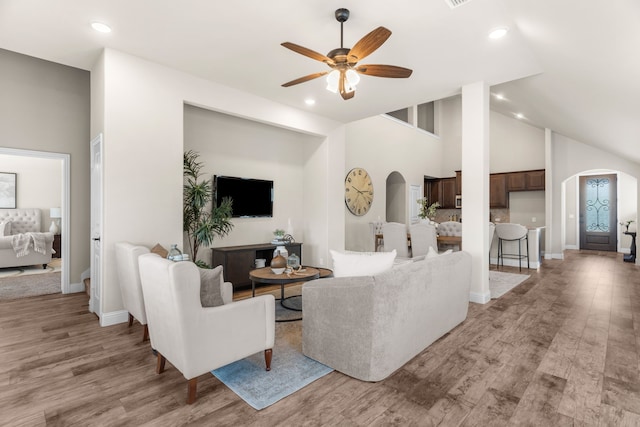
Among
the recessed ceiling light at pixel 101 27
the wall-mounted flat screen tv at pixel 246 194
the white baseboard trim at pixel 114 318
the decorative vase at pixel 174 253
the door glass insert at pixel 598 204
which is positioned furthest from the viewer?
the door glass insert at pixel 598 204

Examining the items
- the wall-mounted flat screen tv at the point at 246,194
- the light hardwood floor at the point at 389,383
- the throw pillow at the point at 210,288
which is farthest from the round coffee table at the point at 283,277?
the wall-mounted flat screen tv at the point at 246,194

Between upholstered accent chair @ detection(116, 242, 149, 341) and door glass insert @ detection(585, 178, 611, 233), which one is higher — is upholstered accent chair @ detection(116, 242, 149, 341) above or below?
below

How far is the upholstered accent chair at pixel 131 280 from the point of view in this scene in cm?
292

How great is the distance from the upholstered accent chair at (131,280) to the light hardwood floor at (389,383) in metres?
0.26

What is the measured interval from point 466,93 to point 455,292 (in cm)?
279

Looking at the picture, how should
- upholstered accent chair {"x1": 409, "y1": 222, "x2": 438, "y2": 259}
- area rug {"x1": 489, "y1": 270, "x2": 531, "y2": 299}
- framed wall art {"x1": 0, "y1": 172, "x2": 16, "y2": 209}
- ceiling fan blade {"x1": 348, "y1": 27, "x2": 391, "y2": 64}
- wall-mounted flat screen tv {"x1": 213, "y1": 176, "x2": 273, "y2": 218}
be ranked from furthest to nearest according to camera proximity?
framed wall art {"x1": 0, "y1": 172, "x2": 16, "y2": 209}
upholstered accent chair {"x1": 409, "y1": 222, "x2": 438, "y2": 259}
wall-mounted flat screen tv {"x1": 213, "y1": 176, "x2": 273, "y2": 218}
area rug {"x1": 489, "y1": 270, "x2": 531, "y2": 299}
ceiling fan blade {"x1": 348, "y1": 27, "x2": 391, "y2": 64}

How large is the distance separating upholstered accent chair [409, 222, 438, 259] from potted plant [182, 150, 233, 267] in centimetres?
304

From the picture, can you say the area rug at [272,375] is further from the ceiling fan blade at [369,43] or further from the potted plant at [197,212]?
the ceiling fan blade at [369,43]

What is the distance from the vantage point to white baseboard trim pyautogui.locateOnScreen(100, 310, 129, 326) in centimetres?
340

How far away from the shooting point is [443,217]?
9945 millimetres

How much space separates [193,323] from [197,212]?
2627 mm

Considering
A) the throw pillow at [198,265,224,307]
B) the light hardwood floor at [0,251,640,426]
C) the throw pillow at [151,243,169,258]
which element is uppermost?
the throw pillow at [151,243,169,258]

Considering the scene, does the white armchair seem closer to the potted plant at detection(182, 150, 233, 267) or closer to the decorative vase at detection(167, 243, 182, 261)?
the decorative vase at detection(167, 243, 182, 261)

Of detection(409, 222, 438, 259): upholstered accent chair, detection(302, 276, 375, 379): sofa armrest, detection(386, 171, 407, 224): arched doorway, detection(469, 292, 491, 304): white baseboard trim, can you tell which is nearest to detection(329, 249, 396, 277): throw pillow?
detection(302, 276, 375, 379): sofa armrest
